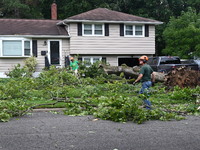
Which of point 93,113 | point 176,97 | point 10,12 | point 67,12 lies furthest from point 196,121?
point 10,12

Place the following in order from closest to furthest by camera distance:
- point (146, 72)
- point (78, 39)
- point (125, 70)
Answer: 1. point (146, 72)
2. point (125, 70)
3. point (78, 39)

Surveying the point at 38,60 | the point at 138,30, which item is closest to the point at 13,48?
the point at 38,60

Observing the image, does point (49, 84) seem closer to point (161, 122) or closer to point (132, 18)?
point (161, 122)

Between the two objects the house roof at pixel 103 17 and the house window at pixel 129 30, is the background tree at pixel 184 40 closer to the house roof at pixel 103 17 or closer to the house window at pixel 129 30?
the house roof at pixel 103 17

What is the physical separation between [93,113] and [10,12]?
3493 centimetres

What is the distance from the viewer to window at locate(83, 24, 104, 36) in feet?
93.0

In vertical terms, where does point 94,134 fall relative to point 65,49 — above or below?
below

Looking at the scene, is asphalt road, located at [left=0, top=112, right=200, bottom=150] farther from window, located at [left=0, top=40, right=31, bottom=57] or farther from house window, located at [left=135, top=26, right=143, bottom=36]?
house window, located at [left=135, top=26, right=143, bottom=36]

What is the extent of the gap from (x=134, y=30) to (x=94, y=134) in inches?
902

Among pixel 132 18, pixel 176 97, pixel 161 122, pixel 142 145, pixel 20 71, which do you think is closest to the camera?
pixel 142 145

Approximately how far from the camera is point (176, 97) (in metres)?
13.4

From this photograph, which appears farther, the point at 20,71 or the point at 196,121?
the point at 20,71

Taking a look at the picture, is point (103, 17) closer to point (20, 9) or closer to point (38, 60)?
point (38, 60)

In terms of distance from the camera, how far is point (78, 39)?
1105 inches
